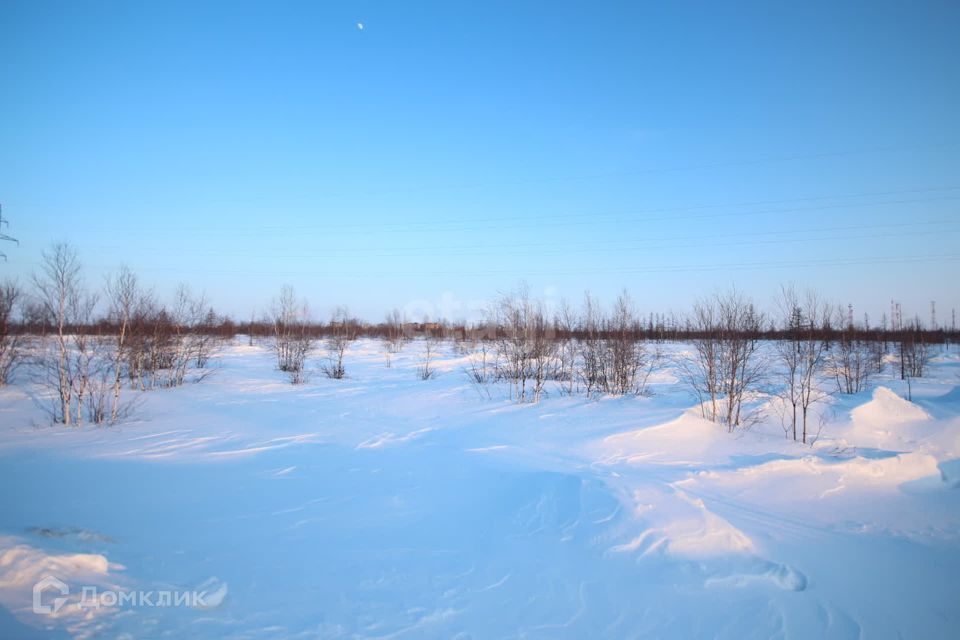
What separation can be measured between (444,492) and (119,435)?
862 centimetres

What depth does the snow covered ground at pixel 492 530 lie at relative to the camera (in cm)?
352

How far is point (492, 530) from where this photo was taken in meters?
5.15

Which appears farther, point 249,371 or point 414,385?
point 249,371

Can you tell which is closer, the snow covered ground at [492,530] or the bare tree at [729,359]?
the snow covered ground at [492,530]

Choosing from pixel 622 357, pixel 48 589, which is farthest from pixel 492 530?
pixel 622 357

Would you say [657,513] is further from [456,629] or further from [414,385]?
[414,385]

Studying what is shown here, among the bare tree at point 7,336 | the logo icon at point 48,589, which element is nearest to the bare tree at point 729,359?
the logo icon at point 48,589

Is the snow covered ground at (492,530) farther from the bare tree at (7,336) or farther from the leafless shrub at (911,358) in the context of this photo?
the leafless shrub at (911,358)

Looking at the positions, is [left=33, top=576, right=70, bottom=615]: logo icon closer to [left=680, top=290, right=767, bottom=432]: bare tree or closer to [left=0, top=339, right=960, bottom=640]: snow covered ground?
[left=0, top=339, right=960, bottom=640]: snow covered ground

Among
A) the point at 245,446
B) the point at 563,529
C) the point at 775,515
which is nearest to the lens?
the point at 563,529

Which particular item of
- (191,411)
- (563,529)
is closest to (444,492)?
(563,529)

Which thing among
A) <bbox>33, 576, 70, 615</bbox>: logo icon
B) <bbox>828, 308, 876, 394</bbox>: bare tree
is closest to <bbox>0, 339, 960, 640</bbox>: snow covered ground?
<bbox>33, 576, 70, 615</bbox>: logo icon

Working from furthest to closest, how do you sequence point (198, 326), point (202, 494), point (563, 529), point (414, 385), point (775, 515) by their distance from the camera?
point (198, 326) < point (414, 385) < point (202, 494) < point (775, 515) < point (563, 529)

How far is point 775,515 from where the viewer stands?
5.51m
